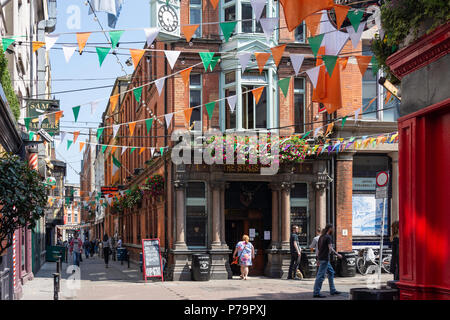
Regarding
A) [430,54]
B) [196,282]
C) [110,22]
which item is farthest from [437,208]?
[196,282]

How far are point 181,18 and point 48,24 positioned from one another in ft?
33.4

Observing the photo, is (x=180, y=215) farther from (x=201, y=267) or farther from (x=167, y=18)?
(x=167, y=18)

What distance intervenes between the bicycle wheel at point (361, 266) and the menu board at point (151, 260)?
7423 mm

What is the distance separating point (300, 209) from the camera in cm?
2386

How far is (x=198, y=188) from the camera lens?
Result: 23234 mm

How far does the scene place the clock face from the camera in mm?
18844

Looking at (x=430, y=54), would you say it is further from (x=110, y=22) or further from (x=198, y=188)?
(x=198, y=188)

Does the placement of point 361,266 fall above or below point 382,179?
below

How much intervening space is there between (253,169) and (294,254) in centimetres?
370

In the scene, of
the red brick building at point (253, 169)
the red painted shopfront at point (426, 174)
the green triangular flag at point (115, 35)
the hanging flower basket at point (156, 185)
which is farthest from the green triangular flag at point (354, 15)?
the hanging flower basket at point (156, 185)

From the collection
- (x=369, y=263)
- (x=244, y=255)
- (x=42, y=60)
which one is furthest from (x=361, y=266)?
(x=42, y=60)

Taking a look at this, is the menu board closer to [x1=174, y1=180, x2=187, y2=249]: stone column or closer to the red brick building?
the red brick building

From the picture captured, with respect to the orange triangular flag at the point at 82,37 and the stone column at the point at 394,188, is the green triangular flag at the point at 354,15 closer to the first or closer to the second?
the orange triangular flag at the point at 82,37

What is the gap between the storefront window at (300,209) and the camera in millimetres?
23734
